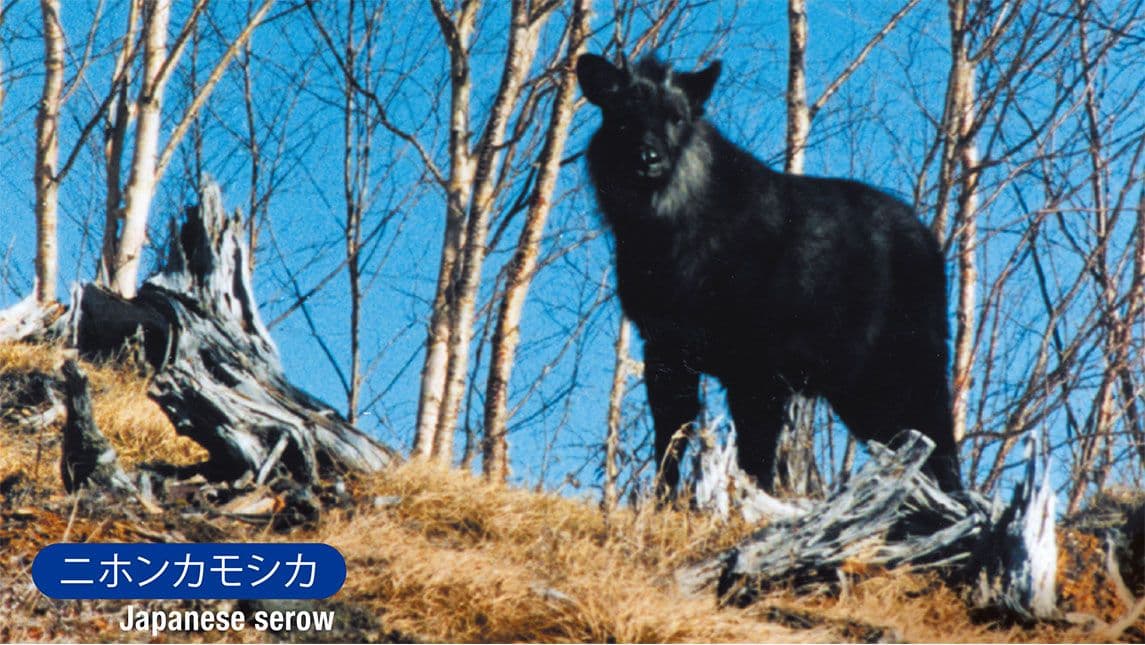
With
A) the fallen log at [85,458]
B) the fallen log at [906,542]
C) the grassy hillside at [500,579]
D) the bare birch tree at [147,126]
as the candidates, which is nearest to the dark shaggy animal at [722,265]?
the grassy hillside at [500,579]

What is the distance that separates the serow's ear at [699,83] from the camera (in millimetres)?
6863

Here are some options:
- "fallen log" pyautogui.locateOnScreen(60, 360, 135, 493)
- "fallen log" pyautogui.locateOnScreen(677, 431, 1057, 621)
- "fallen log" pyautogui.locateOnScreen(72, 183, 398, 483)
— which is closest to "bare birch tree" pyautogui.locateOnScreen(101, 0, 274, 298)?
"fallen log" pyautogui.locateOnScreen(72, 183, 398, 483)

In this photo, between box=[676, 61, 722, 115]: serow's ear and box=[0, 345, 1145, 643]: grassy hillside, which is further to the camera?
box=[676, 61, 722, 115]: serow's ear

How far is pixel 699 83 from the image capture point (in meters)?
6.91

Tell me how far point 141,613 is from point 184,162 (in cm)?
880

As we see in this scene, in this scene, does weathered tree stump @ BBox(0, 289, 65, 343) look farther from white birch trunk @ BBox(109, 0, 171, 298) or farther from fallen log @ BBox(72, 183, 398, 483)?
fallen log @ BBox(72, 183, 398, 483)

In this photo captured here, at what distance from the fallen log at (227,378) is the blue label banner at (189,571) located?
0.82 metres

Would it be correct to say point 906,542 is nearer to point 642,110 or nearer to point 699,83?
point 642,110

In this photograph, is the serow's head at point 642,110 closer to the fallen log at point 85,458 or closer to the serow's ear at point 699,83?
the serow's ear at point 699,83

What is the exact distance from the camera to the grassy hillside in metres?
4.43

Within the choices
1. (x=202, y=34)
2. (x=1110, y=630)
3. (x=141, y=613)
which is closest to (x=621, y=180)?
(x=141, y=613)

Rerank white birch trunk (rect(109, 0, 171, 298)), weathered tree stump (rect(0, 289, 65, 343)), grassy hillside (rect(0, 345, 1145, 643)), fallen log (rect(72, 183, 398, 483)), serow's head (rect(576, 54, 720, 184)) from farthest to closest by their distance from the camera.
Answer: white birch trunk (rect(109, 0, 171, 298)), weathered tree stump (rect(0, 289, 65, 343)), serow's head (rect(576, 54, 720, 184)), fallen log (rect(72, 183, 398, 483)), grassy hillside (rect(0, 345, 1145, 643))

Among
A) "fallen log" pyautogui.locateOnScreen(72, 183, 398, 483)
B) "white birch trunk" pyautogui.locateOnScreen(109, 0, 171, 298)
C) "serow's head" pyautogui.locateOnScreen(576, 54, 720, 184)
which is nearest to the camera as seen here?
"fallen log" pyautogui.locateOnScreen(72, 183, 398, 483)

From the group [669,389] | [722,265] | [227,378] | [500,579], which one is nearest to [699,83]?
[722,265]
